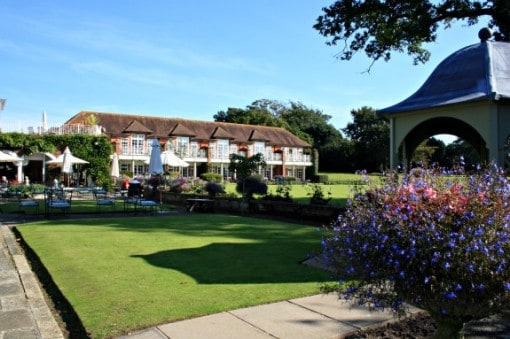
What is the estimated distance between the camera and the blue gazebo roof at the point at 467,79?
8215 millimetres

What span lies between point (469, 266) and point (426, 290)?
1.25 ft

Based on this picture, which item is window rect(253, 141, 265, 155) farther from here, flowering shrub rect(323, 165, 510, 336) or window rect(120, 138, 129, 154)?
flowering shrub rect(323, 165, 510, 336)

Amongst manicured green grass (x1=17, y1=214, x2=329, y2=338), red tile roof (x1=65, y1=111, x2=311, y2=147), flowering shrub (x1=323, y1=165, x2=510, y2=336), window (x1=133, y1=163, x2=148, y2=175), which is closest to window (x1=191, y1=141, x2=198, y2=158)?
red tile roof (x1=65, y1=111, x2=311, y2=147)

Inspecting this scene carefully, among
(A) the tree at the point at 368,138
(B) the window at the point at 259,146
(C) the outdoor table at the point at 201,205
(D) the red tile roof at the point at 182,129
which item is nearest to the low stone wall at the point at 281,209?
(C) the outdoor table at the point at 201,205

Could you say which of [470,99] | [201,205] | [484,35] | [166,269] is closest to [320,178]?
[201,205]

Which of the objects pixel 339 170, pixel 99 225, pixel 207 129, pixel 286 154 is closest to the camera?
pixel 99 225

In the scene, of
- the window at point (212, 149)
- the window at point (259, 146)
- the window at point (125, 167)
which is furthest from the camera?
the window at point (259, 146)

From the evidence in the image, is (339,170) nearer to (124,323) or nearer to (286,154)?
(286,154)

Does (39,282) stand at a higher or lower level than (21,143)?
lower

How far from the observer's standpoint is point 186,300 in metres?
5.18

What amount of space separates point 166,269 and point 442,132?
9336 millimetres

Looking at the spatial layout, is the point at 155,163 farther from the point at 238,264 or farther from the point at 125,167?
the point at 125,167

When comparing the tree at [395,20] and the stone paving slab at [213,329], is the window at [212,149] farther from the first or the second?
the stone paving slab at [213,329]

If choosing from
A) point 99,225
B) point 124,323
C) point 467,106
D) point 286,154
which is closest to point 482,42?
point 467,106
